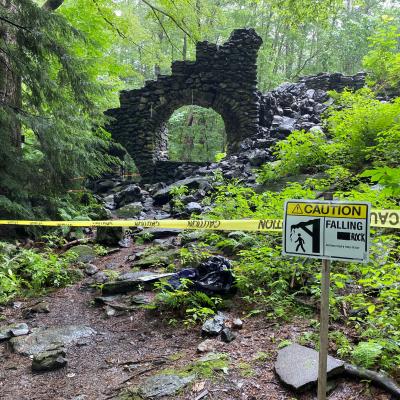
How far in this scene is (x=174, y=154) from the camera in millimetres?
28984

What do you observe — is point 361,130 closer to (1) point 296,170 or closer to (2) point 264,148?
(1) point 296,170

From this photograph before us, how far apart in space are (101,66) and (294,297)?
12.7m

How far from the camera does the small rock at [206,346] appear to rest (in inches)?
114

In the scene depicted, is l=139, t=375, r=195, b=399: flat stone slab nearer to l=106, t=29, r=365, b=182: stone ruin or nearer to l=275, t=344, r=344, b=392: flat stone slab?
l=275, t=344, r=344, b=392: flat stone slab

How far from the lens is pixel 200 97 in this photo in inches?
587

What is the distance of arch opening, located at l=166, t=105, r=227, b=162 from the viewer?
27.8 m

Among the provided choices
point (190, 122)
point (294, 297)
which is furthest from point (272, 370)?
point (190, 122)

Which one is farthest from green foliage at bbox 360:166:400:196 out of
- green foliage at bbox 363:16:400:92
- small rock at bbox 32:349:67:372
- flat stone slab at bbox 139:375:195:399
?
green foliage at bbox 363:16:400:92

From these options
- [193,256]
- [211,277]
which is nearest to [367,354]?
[211,277]

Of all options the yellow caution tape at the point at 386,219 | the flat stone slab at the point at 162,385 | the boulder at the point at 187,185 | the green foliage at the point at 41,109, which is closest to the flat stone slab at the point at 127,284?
the flat stone slab at the point at 162,385

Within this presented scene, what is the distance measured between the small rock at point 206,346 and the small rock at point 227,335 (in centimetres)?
10

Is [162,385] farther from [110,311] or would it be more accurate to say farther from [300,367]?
[110,311]

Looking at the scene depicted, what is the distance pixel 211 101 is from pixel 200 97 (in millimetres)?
475

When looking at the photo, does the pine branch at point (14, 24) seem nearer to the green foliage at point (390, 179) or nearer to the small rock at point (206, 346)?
the small rock at point (206, 346)
